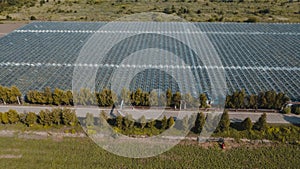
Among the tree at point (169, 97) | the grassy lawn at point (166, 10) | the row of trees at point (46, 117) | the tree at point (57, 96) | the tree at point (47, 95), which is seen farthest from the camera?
the grassy lawn at point (166, 10)

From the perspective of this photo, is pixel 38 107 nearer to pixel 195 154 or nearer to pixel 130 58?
pixel 130 58

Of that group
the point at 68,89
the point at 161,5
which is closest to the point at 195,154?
the point at 68,89

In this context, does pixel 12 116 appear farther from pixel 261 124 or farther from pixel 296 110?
pixel 296 110

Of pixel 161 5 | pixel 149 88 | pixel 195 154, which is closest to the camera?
pixel 195 154

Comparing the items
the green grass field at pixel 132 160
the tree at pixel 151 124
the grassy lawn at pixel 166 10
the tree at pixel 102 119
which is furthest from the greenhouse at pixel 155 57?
the grassy lawn at pixel 166 10

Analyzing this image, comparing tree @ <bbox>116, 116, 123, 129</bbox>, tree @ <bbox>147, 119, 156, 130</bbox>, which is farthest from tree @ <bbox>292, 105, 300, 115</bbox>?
tree @ <bbox>116, 116, 123, 129</bbox>

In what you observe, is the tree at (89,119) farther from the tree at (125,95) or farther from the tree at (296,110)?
the tree at (296,110)
